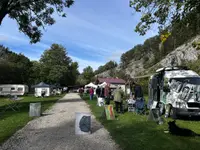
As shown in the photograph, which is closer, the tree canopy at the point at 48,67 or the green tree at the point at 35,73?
the tree canopy at the point at 48,67

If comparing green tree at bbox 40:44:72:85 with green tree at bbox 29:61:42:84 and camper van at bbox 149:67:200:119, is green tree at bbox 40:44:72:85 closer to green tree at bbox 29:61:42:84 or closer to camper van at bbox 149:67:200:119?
green tree at bbox 29:61:42:84

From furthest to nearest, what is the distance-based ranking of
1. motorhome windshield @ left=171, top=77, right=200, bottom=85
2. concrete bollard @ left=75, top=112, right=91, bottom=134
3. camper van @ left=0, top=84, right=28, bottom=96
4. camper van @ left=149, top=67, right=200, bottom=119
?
1. camper van @ left=0, top=84, right=28, bottom=96
2. motorhome windshield @ left=171, top=77, right=200, bottom=85
3. camper van @ left=149, top=67, right=200, bottom=119
4. concrete bollard @ left=75, top=112, right=91, bottom=134

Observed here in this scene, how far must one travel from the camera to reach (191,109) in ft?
41.2

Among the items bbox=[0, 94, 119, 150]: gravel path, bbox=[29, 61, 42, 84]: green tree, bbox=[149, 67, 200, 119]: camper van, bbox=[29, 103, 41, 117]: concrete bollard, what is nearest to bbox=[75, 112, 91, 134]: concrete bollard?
bbox=[0, 94, 119, 150]: gravel path

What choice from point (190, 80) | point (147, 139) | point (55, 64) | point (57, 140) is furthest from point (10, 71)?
point (147, 139)

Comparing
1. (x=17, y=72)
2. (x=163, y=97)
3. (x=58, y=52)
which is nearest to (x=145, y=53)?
(x=58, y=52)

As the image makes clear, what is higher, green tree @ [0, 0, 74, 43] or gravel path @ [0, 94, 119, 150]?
green tree @ [0, 0, 74, 43]

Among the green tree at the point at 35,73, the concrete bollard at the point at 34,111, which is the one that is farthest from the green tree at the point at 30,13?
the green tree at the point at 35,73

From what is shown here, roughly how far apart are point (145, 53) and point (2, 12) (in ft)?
355

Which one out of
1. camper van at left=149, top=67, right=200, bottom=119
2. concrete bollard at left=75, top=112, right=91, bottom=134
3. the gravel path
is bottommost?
the gravel path

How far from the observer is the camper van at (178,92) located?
12.7m

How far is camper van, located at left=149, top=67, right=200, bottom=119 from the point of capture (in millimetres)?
12672

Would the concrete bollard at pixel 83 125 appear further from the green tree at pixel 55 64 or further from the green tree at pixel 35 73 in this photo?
the green tree at pixel 35 73

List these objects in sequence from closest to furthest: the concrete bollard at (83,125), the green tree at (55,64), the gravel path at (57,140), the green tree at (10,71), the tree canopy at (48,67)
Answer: the gravel path at (57,140) < the concrete bollard at (83,125) < the green tree at (10,71) < the tree canopy at (48,67) < the green tree at (55,64)
